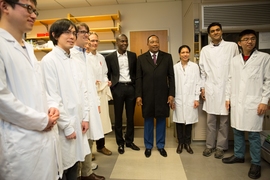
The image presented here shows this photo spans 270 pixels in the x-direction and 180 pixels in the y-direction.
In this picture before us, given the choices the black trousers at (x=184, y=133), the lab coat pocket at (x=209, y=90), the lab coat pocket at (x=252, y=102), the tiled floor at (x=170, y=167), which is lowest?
the tiled floor at (x=170, y=167)

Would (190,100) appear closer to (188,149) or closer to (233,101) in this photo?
(233,101)

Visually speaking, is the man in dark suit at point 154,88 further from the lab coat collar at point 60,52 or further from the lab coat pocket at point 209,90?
the lab coat collar at point 60,52

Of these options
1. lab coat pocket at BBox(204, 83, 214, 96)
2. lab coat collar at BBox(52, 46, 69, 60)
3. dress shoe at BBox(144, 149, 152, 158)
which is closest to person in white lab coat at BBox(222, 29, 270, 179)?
lab coat pocket at BBox(204, 83, 214, 96)

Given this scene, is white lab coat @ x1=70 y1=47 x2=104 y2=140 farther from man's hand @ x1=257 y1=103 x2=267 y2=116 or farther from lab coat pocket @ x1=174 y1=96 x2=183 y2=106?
man's hand @ x1=257 y1=103 x2=267 y2=116

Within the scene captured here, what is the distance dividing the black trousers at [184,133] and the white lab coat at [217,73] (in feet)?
1.23

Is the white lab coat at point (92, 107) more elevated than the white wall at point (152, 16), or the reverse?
the white wall at point (152, 16)

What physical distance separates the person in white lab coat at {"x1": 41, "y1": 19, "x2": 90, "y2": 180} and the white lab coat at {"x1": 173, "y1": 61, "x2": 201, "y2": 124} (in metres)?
1.47

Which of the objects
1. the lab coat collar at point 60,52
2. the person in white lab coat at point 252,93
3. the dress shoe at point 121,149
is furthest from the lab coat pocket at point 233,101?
the lab coat collar at point 60,52

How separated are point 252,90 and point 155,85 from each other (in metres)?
1.07

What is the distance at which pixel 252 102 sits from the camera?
6.14 ft

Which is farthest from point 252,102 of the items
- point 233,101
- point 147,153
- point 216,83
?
point 147,153

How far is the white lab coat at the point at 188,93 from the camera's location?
7.95 ft

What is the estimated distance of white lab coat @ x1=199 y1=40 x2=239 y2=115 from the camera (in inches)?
88.8

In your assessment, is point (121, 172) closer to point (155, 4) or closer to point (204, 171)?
point (204, 171)
